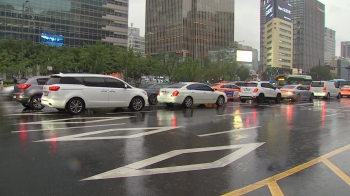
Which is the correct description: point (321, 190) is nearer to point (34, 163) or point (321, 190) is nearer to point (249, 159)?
point (249, 159)

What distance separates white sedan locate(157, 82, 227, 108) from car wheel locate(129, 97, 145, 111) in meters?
2.05

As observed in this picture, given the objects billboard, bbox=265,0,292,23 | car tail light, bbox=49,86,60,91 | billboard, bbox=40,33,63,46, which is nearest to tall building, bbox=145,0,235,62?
billboard, bbox=265,0,292,23

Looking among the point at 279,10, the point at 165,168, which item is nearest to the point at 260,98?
the point at 165,168

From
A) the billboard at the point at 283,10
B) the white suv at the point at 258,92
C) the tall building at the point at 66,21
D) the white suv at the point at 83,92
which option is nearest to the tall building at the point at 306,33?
the billboard at the point at 283,10

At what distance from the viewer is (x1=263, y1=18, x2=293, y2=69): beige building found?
139750 mm

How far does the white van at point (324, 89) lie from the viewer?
29.4 m

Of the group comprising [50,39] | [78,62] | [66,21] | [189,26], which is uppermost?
[189,26]

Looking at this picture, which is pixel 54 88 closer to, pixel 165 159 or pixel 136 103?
pixel 136 103

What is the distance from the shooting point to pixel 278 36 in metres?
140

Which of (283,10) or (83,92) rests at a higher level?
(283,10)

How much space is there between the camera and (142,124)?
34.9 feet

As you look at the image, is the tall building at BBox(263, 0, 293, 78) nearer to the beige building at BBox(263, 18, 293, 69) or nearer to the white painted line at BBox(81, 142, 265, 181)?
the beige building at BBox(263, 18, 293, 69)

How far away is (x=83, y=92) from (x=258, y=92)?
12861mm

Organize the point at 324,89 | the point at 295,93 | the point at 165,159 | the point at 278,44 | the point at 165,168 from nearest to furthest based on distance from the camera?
the point at 165,168 → the point at 165,159 → the point at 295,93 → the point at 324,89 → the point at 278,44
